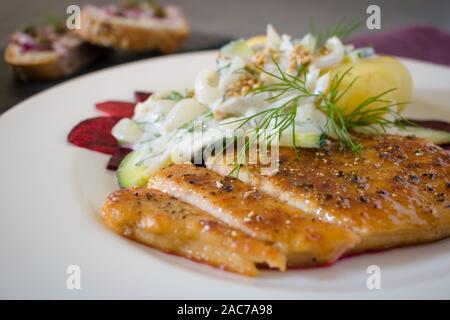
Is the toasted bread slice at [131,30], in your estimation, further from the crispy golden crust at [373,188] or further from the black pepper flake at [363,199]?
the black pepper flake at [363,199]

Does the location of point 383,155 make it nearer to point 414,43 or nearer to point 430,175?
point 430,175

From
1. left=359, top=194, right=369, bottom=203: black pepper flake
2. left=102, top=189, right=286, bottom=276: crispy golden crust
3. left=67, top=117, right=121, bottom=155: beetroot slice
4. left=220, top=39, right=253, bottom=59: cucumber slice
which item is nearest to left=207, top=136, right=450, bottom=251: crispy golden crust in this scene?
left=359, top=194, right=369, bottom=203: black pepper flake

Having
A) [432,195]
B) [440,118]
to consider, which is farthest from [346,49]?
[432,195]

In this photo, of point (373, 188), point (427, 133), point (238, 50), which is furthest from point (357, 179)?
point (238, 50)

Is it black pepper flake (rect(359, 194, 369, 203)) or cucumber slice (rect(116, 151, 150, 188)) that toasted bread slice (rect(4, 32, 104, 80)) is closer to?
cucumber slice (rect(116, 151, 150, 188))

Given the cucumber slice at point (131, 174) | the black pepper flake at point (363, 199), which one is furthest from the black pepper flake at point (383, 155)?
the cucumber slice at point (131, 174)

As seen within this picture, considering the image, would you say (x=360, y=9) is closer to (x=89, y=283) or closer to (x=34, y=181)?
(x=34, y=181)
